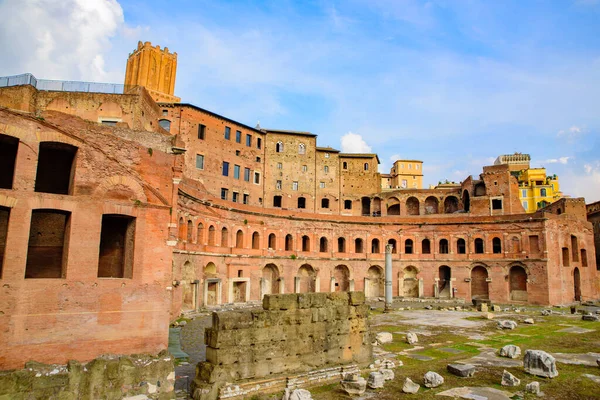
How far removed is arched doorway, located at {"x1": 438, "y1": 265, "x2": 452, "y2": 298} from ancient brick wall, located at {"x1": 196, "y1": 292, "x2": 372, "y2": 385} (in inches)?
1286

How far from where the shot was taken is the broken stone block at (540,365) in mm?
13375

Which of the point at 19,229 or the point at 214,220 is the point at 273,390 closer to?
the point at 19,229

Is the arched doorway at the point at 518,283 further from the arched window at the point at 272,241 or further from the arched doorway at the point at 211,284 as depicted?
the arched doorway at the point at 211,284

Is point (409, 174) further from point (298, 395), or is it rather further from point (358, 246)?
point (298, 395)

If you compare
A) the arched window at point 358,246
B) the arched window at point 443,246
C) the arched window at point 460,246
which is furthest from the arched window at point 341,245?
the arched window at point 460,246

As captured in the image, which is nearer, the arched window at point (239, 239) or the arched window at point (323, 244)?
the arched window at point (239, 239)

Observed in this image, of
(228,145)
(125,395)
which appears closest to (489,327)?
(125,395)

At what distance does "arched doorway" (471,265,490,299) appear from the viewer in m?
42.9

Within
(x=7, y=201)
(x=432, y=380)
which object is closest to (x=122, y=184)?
(x=7, y=201)

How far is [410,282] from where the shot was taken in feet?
149

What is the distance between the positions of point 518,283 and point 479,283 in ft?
11.5

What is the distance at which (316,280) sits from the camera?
137 ft

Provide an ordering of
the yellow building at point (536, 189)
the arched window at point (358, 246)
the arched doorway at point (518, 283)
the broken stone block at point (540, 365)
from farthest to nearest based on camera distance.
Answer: the yellow building at point (536, 189), the arched window at point (358, 246), the arched doorway at point (518, 283), the broken stone block at point (540, 365)

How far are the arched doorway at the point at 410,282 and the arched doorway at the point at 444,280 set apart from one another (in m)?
2.45
